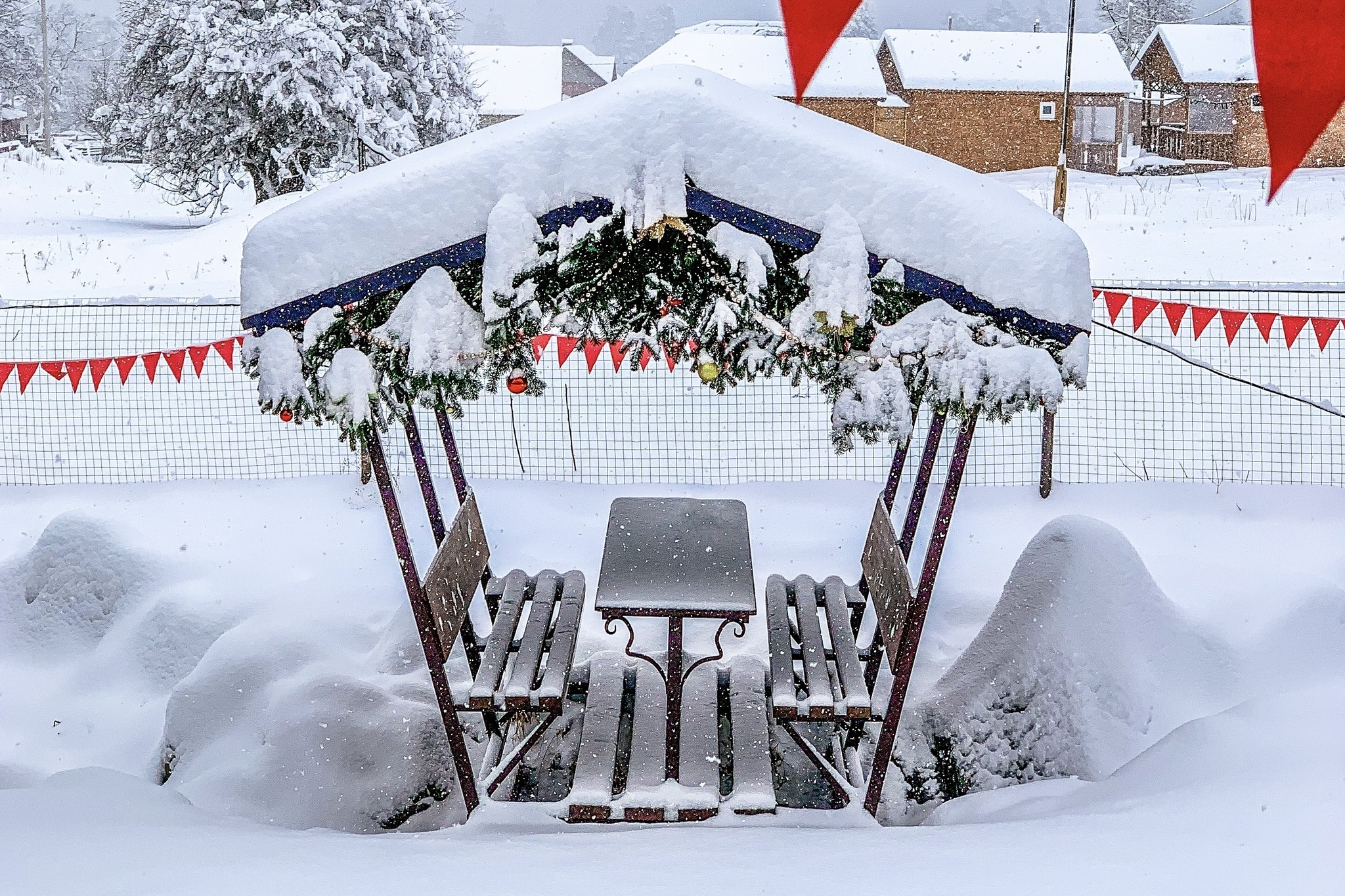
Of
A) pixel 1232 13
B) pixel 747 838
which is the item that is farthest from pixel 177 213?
pixel 1232 13

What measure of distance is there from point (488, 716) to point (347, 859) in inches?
62.0

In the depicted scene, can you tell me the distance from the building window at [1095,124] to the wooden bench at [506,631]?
118 feet

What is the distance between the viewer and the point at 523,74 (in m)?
49.1

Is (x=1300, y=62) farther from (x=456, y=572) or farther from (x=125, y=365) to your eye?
(x=125, y=365)

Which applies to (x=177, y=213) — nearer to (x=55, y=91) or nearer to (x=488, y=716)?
(x=488, y=716)

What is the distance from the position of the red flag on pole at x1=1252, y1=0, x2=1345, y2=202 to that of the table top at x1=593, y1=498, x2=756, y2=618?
8.25ft

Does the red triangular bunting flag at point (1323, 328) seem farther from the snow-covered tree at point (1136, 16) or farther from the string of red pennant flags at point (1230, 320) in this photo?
the snow-covered tree at point (1136, 16)

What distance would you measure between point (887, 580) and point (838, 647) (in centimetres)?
38

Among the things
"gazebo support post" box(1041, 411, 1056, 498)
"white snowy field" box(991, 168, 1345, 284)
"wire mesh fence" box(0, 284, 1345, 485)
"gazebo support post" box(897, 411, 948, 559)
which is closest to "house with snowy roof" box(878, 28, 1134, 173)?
"white snowy field" box(991, 168, 1345, 284)

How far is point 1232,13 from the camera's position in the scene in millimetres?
56719

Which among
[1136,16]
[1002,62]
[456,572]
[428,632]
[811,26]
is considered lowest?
[428,632]

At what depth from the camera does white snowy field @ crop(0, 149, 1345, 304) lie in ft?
49.0

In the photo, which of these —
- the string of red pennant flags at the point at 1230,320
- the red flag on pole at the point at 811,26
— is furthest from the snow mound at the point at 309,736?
the string of red pennant flags at the point at 1230,320

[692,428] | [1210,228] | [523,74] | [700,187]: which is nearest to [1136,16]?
[523,74]
